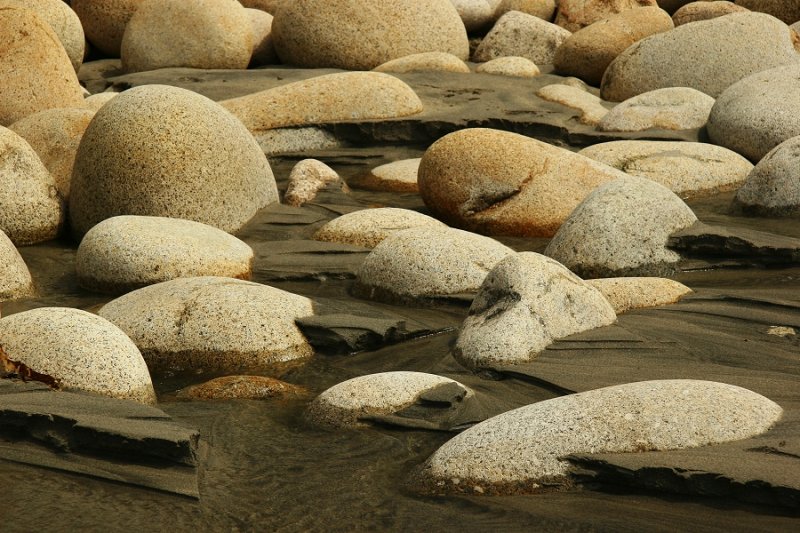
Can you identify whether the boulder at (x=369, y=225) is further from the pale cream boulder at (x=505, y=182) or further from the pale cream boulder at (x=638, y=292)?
the pale cream boulder at (x=638, y=292)

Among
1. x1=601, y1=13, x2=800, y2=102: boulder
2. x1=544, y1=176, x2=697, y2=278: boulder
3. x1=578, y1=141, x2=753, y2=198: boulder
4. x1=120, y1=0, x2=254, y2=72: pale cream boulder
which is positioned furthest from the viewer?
x1=120, y1=0, x2=254, y2=72: pale cream boulder

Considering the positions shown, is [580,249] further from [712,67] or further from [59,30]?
[59,30]

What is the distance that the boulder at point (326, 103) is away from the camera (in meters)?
11.7

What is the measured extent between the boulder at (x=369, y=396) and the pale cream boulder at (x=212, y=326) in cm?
94

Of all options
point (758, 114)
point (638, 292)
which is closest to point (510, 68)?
point (758, 114)

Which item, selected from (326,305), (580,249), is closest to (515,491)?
(326,305)

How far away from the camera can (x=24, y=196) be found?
8.48 metres

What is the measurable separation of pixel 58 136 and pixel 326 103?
3411mm

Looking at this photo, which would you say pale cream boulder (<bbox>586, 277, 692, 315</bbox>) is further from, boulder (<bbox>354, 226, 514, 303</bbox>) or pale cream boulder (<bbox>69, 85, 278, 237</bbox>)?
pale cream boulder (<bbox>69, 85, 278, 237</bbox>)

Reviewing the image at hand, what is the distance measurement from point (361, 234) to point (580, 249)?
5.39ft

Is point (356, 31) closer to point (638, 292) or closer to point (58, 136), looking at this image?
point (58, 136)

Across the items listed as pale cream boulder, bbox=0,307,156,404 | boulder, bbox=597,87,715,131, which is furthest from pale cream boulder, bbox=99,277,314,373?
boulder, bbox=597,87,715,131

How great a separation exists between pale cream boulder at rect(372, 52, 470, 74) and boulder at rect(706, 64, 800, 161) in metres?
4.08

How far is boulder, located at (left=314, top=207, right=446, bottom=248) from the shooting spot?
319 inches
